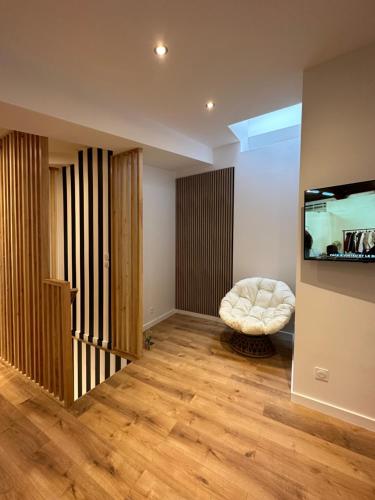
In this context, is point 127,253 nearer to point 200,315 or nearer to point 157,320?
point 157,320

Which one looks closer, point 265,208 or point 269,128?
point 265,208

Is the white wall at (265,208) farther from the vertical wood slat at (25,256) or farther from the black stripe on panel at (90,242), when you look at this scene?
the vertical wood slat at (25,256)

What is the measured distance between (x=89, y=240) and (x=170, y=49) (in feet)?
8.13

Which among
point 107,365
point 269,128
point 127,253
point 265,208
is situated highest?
point 269,128

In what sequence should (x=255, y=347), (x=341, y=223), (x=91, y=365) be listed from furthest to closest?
(x=91, y=365) → (x=255, y=347) → (x=341, y=223)

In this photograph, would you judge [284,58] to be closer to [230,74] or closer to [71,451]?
[230,74]

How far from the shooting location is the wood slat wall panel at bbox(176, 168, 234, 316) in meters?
3.75

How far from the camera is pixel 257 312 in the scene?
117 inches

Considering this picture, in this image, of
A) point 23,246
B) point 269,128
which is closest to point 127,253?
point 23,246

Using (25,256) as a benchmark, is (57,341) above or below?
below

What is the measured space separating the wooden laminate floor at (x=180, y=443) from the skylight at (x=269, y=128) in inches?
123

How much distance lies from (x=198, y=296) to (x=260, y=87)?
3070mm

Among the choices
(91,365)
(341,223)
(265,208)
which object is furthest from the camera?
(265,208)

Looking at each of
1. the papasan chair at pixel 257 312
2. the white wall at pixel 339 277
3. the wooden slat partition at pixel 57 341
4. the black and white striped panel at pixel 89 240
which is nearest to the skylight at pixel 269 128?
the white wall at pixel 339 277
